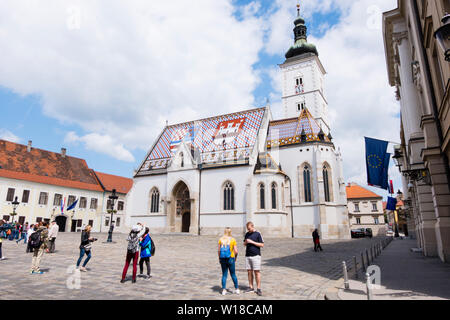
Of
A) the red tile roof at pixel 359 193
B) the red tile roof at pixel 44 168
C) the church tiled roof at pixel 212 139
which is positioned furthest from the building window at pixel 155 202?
the red tile roof at pixel 359 193

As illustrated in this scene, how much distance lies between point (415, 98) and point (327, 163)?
73.6 ft

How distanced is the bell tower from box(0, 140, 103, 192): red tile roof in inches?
1490

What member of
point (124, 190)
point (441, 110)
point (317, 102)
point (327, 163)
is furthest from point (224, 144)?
point (441, 110)

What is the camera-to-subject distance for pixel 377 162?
15.2 metres

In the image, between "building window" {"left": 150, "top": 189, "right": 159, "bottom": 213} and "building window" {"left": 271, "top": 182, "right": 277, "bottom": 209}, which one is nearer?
"building window" {"left": 271, "top": 182, "right": 277, "bottom": 209}

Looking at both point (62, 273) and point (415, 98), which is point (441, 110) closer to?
point (415, 98)

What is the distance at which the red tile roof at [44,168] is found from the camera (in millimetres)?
42312

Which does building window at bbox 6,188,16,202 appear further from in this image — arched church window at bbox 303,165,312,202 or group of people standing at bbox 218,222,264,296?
group of people standing at bbox 218,222,264,296

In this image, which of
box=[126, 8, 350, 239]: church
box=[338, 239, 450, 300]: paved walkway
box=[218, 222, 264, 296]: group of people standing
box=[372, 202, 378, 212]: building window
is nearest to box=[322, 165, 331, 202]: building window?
box=[126, 8, 350, 239]: church

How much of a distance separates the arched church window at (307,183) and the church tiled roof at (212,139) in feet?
24.7

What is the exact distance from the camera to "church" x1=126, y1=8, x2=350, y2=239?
34594 mm

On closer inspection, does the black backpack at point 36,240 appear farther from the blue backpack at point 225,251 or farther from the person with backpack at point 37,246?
the blue backpack at point 225,251
